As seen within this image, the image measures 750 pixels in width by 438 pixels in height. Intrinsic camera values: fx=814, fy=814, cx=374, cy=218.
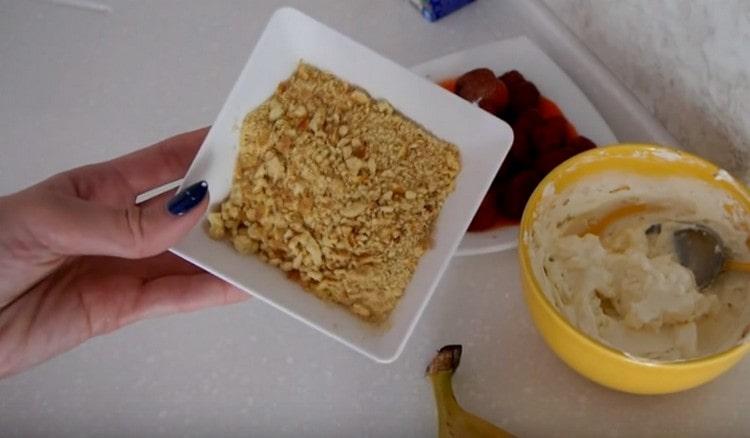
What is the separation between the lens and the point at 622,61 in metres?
0.74

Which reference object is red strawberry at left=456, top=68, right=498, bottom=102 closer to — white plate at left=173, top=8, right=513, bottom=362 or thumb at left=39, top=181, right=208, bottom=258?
white plate at left=173, top=8, right=513, bottom=362

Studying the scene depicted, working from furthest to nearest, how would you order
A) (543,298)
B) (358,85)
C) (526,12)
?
(526,12) < (358,85) < (543,298)

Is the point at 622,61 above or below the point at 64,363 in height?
above

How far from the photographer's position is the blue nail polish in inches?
22.4

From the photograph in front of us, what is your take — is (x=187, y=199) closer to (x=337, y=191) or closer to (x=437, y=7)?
(x=337, y=191)

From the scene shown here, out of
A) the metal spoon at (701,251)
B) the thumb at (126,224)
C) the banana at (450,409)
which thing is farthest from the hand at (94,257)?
the metal spoon at (701,251)

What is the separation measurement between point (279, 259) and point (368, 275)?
7cm

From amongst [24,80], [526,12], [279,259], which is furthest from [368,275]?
[24,80]

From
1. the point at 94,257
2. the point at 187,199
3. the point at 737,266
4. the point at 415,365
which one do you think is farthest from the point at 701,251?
the point at 94,257

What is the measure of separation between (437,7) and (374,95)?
24 centimetres

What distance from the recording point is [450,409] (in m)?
0.60

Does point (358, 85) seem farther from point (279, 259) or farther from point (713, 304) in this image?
point (713, 304)

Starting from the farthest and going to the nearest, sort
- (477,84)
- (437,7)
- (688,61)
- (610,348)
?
(437,7) → (477,84) → (688,61) → (610,348)

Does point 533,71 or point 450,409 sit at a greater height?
point 533,71
